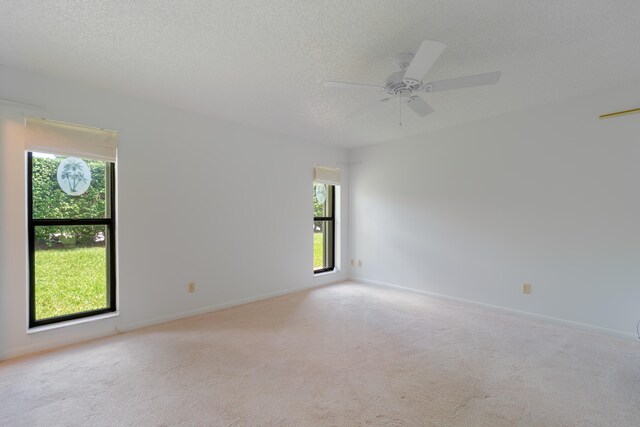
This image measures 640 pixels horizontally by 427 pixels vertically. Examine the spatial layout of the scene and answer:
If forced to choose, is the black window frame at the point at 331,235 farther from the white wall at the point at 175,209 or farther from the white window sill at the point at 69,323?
the white window sill at the point at 69,323

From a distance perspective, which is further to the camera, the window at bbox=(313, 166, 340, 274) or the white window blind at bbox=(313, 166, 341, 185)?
the window at bbox=(313, 166, 340, 274)

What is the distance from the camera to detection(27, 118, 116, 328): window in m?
2.63

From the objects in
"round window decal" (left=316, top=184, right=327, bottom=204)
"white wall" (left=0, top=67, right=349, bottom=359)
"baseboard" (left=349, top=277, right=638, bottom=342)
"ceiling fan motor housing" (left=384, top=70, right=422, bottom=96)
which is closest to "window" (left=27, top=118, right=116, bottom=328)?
"white wall" (left=0, top=67, right=349, bottom=359)

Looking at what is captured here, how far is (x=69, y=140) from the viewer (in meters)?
2.71

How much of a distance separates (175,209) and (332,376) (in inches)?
96.6

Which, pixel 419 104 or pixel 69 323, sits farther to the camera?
pixel 69 323

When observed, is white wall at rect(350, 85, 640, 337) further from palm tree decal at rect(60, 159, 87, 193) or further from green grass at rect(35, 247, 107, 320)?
palm tree decal at rect(60, 159, 87, 193)

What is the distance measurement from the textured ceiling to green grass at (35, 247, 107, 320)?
1.64 metres

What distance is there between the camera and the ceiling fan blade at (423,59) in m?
1.68

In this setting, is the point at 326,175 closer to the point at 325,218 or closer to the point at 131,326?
the point at 325,218

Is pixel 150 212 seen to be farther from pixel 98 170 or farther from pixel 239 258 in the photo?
pixel 239 258

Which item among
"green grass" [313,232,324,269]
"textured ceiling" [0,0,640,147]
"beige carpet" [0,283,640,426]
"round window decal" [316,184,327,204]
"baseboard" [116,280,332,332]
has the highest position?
"textured ceiling" [0,0,640,147]

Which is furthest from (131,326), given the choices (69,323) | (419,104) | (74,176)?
(419,104)

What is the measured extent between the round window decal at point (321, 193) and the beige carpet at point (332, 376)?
7.88ft
